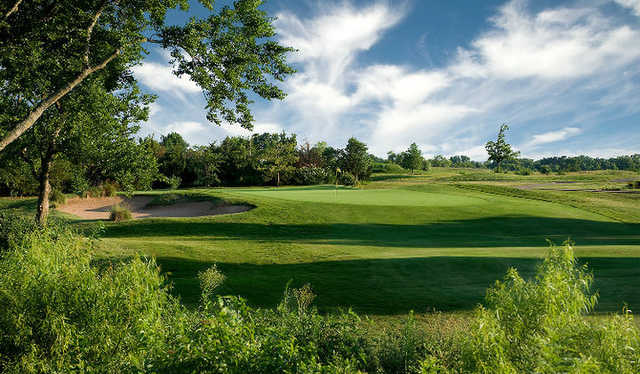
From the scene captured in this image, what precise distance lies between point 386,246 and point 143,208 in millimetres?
24014

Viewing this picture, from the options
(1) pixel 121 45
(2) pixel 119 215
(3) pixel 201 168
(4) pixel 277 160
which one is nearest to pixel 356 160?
(4) pixel 277 160

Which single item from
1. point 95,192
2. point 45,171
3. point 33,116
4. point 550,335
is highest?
point 33,116

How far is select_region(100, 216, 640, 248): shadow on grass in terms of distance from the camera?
672 inches

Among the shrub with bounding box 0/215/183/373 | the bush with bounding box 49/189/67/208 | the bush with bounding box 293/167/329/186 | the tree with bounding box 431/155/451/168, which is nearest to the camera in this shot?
the shrub with bounding box 0/215/183/373

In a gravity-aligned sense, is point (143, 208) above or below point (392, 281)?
above

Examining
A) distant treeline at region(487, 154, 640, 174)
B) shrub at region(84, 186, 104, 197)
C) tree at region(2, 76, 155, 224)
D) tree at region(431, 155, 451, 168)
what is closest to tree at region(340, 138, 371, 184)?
shrub at region(84, 186, 104, 197)

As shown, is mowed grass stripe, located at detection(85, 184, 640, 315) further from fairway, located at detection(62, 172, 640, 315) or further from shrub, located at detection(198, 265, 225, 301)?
shrub, located at detection(198, 265, 225, 301)

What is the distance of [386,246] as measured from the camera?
1556 centimetres

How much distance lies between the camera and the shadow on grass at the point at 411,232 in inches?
672

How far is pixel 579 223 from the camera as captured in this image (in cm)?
2119

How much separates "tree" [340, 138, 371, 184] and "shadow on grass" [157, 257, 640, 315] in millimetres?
50376

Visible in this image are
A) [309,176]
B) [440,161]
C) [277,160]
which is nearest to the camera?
[277,160]

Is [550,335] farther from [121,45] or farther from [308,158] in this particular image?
[308,158]

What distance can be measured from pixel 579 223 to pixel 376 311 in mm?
21099
